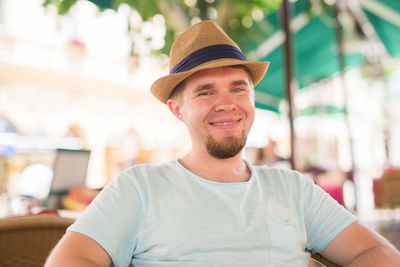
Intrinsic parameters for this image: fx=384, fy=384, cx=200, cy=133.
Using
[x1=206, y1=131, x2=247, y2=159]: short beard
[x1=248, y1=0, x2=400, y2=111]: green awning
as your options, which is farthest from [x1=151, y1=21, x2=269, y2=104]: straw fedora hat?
[x1=248, y1=0, x2=400, y2=111]: green awning

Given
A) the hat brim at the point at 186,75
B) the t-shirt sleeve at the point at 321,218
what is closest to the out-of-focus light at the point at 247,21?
the hat brim at the point at 186,75

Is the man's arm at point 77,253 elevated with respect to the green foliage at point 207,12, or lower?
lower

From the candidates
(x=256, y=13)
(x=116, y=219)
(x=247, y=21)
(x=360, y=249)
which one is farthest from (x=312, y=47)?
(x=116, y=219)

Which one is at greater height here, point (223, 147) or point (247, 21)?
point (247, 21)

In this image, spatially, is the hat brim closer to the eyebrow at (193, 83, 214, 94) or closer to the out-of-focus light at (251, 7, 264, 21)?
the eyebrow at (193, 83, 214, 94)

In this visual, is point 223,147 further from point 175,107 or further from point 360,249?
point 360,249

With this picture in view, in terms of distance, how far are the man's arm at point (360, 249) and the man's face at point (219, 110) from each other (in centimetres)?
47

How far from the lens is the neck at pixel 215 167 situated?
141cm

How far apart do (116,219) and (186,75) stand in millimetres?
579

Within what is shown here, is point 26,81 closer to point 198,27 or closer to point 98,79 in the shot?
point 98,79

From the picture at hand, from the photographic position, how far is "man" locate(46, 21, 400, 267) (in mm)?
1166

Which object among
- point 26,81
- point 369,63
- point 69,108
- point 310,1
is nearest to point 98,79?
point 69,108

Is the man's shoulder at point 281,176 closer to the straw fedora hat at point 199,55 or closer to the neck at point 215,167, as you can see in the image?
the neck at point 215,167

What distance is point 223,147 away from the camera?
1.40 meters
